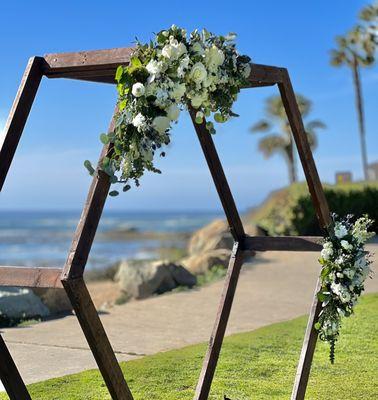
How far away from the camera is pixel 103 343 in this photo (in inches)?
126

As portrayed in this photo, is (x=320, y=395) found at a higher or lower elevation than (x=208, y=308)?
lower

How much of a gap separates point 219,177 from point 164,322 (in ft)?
14.5

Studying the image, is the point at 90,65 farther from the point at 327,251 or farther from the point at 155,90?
the point at 327,251

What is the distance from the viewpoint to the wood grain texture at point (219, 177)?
4320mm

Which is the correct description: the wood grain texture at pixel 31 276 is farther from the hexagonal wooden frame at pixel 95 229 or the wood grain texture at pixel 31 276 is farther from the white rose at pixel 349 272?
the white rose at pixel 349 272

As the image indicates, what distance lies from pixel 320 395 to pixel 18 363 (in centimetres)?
273

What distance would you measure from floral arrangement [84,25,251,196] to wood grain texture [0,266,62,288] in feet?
1.53

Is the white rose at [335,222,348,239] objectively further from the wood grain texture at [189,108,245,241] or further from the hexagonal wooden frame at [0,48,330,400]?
the wood grain texture at [189,108,245,241]

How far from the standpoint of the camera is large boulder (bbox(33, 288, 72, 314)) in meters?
9.77

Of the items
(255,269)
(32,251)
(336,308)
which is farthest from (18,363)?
(32,251)

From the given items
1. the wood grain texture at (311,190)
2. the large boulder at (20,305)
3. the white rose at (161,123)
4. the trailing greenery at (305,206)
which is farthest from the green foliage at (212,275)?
the white rose at (161,123)

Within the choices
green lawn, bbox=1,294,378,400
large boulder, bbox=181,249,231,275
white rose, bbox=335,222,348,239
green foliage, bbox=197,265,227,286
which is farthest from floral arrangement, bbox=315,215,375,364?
large boulder, bbox=181,249,231,275

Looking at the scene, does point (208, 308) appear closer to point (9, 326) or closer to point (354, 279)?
point (9, 326)

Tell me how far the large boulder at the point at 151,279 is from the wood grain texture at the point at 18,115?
26.2 ft
